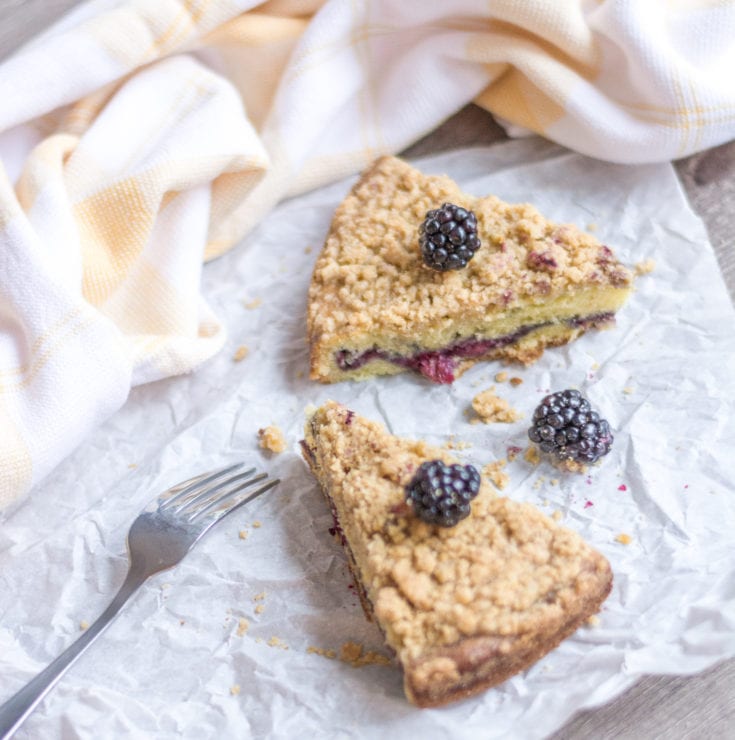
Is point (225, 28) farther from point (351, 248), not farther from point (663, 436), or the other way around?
point (663, 436)

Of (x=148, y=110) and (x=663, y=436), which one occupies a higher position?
(x=148, y=110)

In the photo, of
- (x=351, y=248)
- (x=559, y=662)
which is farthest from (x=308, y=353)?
(x=559, y=662)

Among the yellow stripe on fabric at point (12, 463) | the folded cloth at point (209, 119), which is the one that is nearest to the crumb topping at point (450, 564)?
the folded cloth at point (209, 119)

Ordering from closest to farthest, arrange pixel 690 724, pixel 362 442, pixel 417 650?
pixel 417 650 → pixel 690 724 → pixel 362 442

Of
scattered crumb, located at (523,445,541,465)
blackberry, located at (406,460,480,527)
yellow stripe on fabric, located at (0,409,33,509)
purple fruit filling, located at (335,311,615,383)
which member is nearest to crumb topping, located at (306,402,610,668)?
Result: blackberry, located at (406,460,480,527)

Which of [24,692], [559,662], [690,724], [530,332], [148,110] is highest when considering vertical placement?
[148,110]

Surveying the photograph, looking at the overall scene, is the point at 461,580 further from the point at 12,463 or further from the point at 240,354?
the point at 12,463

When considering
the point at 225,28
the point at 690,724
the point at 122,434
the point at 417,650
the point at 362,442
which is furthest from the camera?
the point at 225,28
